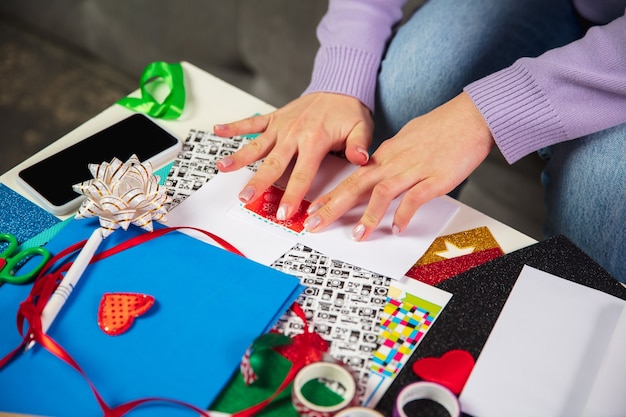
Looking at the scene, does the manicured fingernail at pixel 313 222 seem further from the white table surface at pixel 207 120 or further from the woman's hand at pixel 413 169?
the white table surface at pixel 207 120

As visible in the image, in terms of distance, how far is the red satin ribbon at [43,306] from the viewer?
2.09ft

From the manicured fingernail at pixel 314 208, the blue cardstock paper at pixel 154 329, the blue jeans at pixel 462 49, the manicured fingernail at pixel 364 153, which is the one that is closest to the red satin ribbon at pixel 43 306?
the blue cardstock paper at pixel 154 329

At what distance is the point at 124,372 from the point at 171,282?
0.42 feet

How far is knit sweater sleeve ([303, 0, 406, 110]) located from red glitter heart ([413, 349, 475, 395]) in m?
0.46

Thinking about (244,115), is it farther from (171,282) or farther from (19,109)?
(19,109)

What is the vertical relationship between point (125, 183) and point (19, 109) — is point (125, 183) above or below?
above

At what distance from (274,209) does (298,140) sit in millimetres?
113

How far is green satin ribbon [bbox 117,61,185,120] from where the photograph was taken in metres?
1.04

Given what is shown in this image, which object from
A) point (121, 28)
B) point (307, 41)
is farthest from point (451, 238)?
point (121, 28)

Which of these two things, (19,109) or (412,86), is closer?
(412,86)

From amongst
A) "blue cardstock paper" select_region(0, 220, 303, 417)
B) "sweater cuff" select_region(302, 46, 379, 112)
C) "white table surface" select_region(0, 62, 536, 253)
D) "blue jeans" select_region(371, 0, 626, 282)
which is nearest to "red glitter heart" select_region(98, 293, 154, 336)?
"blue cardstock paper" select_region(0, 220, 303, 417)

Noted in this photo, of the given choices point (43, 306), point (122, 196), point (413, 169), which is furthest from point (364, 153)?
point (43, 306)

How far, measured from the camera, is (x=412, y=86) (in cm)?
112

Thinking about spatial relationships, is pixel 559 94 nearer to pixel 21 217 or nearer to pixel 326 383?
pixel 326 383
